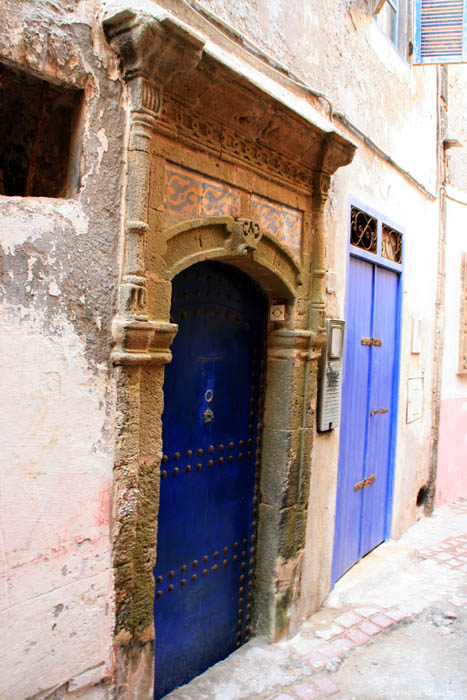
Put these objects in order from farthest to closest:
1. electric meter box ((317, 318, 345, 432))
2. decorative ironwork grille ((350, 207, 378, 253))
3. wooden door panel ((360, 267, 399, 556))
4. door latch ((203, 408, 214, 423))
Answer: wooden door panel ((360, 267, 399, 556)) < decorative ironwork grille ((350, 207, 378, 253)) < electric meter box ((317, 318, 345, 432)) < door latch ((203, 408, 214, 423))

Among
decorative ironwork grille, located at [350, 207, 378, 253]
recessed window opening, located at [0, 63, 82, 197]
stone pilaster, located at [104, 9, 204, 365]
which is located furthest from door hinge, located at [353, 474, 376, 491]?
recessed window opening, located at [0, 63, 82, 197]

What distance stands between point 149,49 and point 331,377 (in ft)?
8.15

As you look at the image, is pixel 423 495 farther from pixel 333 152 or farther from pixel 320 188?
pixel 333 152

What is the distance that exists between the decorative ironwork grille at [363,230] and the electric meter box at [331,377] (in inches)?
33.5

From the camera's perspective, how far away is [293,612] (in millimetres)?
3764

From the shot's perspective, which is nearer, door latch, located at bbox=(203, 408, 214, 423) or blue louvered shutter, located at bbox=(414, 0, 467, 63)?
door latch, located at bbox=(203, 408, 214, 423)

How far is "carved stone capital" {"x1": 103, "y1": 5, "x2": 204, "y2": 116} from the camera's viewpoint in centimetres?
227

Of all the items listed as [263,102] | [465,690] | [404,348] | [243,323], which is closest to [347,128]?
[263,102]

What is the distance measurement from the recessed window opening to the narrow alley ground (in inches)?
106

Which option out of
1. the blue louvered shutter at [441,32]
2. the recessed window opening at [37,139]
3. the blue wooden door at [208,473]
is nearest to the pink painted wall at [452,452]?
the blue louvered shutter at [441,32]

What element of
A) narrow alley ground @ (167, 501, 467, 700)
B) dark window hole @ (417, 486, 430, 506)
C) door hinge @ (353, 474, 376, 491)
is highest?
door hinge @ (353, 474, 376, 491)

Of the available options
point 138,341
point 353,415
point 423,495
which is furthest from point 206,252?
point 423,495

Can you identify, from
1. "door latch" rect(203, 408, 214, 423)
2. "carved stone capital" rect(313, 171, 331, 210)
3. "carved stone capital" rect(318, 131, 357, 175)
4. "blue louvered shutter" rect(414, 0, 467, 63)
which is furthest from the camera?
"blue louvered shutter" rect(414, 0, 467, 63)

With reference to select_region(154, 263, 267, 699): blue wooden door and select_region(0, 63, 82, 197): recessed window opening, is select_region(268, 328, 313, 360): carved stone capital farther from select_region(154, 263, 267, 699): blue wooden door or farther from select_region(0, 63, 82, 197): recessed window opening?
select_region(0, 63, 82, 197): recessed window opening
